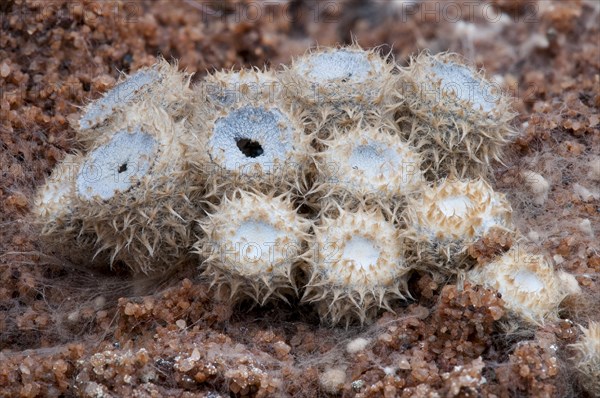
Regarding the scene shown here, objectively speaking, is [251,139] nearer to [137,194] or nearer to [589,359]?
[137,194]

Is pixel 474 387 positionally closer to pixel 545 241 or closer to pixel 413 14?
pixel 545 241

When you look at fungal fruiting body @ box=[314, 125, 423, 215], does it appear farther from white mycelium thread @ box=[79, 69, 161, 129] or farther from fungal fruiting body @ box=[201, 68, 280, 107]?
white mycelium thread @ box=[79, 69, 161, 129]

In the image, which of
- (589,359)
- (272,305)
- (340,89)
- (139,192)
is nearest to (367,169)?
(340,89)

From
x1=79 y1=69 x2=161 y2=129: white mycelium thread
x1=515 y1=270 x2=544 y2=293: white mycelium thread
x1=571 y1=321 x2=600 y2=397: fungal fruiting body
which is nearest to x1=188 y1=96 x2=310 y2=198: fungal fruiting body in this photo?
x1=79 y1=69 x2=161 y2=129: white mycelium thread

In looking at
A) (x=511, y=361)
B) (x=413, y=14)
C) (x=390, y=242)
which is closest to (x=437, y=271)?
(x=390, y=242)

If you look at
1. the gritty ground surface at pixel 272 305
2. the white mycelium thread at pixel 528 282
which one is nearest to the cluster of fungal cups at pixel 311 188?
the white mycelium thread at pixel 528 282
